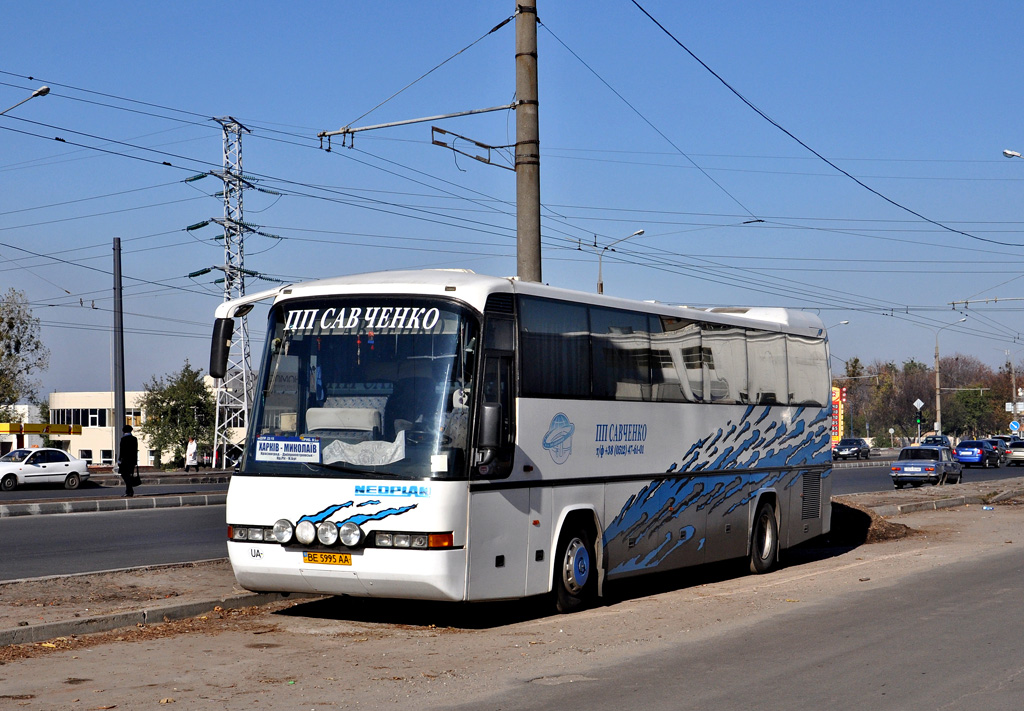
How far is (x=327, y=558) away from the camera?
9961 millimetres

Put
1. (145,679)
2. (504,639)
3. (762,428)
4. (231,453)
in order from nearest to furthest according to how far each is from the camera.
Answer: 1. (145,679)
2. (504,639)
3. (762,428)
4. (231,453)

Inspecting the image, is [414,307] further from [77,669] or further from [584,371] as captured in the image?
[77,669]

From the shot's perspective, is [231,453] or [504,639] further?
[231,453]

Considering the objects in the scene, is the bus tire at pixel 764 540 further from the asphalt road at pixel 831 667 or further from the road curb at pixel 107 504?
the road curb at pixel 107 504

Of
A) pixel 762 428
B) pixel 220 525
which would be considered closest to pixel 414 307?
pixel 762 428

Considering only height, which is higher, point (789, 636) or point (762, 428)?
point (762, 428)

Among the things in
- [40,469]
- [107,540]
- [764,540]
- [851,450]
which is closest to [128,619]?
[764,540]

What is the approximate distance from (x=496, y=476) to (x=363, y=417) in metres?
1.29

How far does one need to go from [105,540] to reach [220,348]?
9.60 m

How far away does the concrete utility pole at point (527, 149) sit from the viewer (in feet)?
50.0

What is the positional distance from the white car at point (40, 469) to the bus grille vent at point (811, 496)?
31382mm

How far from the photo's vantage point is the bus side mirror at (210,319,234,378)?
1078cm

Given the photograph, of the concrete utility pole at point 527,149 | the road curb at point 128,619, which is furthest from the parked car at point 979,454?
the road curb at point 128,619

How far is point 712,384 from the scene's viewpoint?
14.3 m
